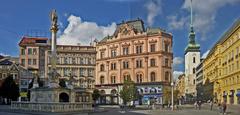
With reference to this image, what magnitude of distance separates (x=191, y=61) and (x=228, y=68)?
90.0m

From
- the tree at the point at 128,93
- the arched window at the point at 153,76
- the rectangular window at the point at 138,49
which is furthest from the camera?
the rectangular window at the point at 138,49

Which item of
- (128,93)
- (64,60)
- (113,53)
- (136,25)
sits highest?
(136,25)

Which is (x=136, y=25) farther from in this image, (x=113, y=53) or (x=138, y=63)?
(x=138, y=63)

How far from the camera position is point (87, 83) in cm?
12406

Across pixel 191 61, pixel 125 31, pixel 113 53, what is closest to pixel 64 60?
pixel 113 53

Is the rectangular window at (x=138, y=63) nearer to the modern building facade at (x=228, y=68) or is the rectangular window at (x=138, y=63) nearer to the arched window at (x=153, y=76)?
the arched window at (x=153, y=76)

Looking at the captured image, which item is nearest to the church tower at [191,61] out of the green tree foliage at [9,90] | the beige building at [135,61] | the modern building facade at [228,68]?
the modern building facade at [228,68]

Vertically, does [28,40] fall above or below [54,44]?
above

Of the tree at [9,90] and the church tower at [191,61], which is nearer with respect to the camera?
the tree at [9,90]

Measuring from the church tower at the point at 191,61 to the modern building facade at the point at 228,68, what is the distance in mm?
64513

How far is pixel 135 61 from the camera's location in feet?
338

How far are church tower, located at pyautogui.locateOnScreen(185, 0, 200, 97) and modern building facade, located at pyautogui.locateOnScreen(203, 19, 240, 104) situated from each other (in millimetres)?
64513

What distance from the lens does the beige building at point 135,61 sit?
321ft

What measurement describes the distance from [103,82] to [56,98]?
208 ft
